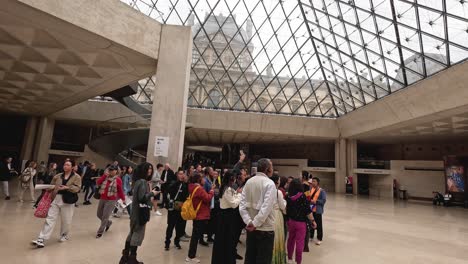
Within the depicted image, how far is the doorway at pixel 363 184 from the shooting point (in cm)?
2967

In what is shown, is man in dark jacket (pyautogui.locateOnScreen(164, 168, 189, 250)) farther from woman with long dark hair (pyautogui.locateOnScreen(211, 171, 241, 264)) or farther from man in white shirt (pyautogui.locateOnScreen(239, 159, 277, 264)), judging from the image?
man in white shirt (pyautogui.locateOnScreen(239, 159, 277, 264))

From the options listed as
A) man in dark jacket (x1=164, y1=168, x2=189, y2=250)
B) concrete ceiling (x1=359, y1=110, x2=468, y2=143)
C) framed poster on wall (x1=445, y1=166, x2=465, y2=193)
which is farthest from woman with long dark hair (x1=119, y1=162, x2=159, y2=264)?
framed poster on wall (x1=445, y1=166, x2=465, y2=193)

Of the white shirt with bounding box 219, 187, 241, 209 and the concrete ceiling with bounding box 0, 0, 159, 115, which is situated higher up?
the concrete ceiling with bounding box 0, 0, 159, 115

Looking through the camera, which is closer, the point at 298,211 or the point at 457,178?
the point at 298,211

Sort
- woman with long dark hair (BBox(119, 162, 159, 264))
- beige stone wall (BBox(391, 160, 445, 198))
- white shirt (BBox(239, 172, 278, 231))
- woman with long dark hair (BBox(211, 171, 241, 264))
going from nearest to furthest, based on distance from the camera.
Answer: white shirt (BBox(239, 172, 278, 231)) < woman with long dark hair (BBox(119, 162, 159, 264)) < woman with long dark hair (BBox(211, 171, 241, 264)) < beige stone wall (BBox(391, 160, 445, 198))

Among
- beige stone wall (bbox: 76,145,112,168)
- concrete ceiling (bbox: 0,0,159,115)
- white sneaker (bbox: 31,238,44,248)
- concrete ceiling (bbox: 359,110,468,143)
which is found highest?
concrete ceiling (bbox: 0,0,159,115)

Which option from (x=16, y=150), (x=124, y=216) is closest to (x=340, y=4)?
(x=124, y=216)

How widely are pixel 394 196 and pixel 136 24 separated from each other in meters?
27.5

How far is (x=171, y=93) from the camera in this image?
11672mm

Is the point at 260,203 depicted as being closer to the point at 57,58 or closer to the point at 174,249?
the point at 174,249

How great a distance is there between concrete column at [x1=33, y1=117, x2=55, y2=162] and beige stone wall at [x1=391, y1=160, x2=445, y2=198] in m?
34.5

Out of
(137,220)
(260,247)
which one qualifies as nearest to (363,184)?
(260,247)

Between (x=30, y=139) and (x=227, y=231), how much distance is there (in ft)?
93.5

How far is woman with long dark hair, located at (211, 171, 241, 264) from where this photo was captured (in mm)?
4379
